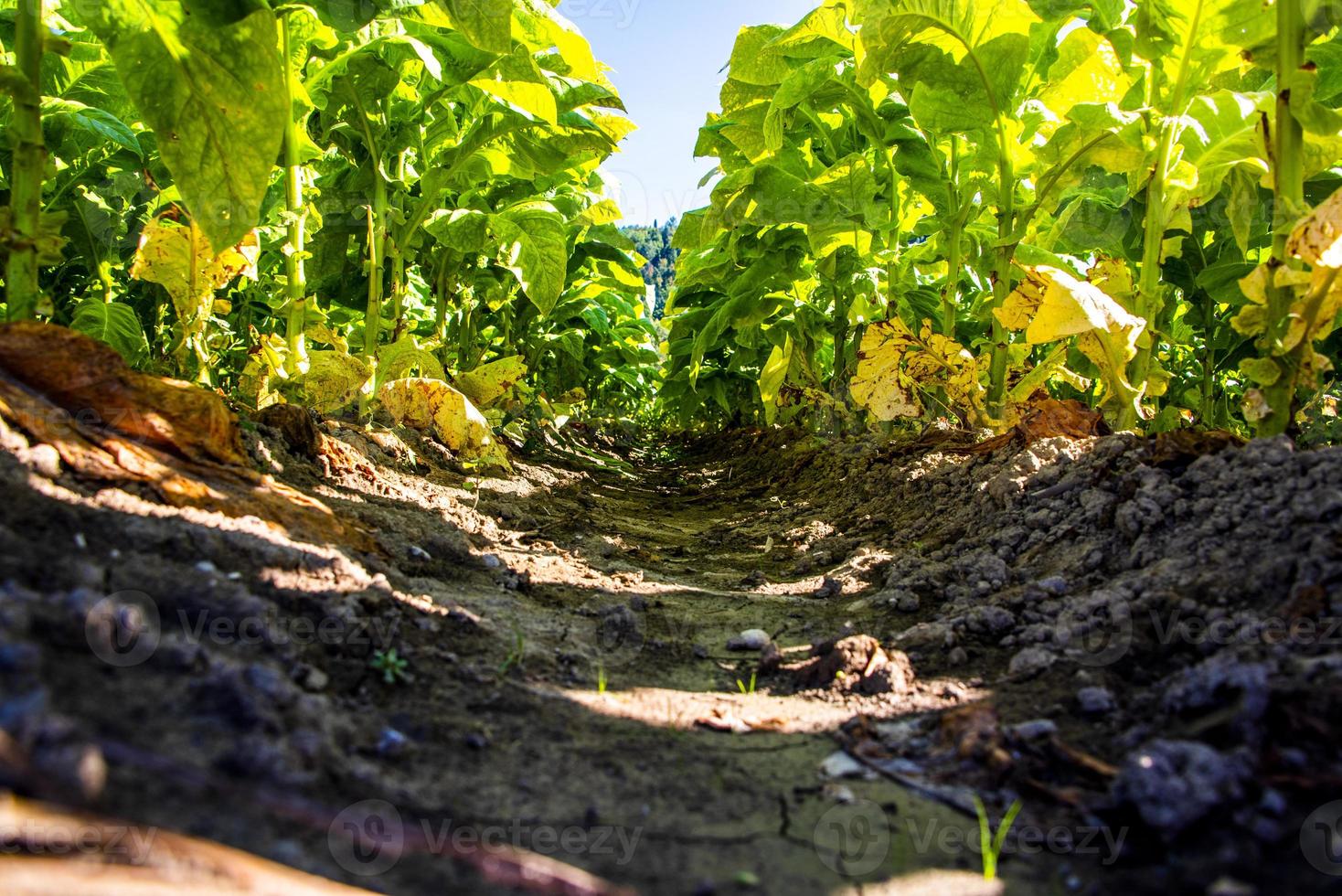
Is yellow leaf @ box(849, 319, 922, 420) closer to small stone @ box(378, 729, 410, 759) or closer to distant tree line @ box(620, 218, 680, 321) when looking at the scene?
small stone @ box(378, 729, 410, 759)

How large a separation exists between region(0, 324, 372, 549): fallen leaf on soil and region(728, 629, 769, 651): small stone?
3.62 feet

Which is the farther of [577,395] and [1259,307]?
[577,395]

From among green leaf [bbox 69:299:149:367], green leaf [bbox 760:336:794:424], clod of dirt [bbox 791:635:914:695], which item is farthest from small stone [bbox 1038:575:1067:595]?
green leaf [bbox 760:336:794:424]

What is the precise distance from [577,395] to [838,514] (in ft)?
13.7

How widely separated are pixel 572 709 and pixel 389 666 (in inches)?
14.9

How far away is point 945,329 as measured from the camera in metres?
4.56

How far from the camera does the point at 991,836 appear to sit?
1245 mm

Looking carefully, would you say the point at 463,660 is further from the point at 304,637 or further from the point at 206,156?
the point at 206,156

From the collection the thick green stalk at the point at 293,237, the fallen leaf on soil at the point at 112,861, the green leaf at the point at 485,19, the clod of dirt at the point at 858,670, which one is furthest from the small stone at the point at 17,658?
the thick green stalk at the point at 293,237

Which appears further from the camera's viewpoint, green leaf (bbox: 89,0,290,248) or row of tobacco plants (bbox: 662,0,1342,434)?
row of tobacco plants (bbox: 662,0,1342,434)

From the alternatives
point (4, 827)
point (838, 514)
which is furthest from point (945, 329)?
point (4, 827)

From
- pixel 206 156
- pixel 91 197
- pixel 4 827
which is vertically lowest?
pixel 4 827

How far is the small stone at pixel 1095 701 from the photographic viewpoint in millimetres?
1505

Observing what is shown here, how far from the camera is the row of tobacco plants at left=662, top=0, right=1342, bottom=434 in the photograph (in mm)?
2305
